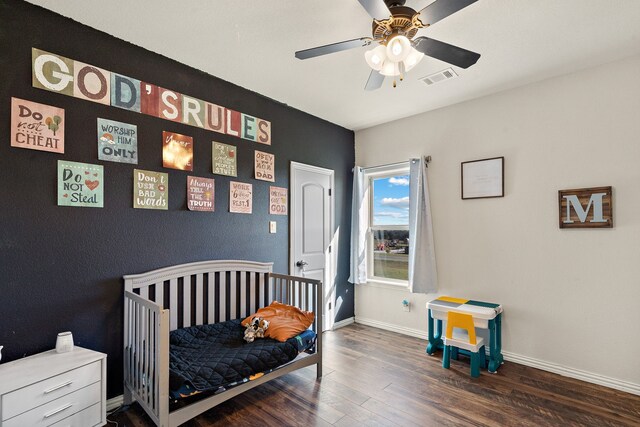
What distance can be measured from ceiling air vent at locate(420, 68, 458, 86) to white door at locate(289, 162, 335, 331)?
58.3 inches

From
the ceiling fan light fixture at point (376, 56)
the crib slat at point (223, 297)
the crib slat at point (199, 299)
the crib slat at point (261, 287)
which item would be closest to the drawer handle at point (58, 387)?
the crib slat at point (199, 299)

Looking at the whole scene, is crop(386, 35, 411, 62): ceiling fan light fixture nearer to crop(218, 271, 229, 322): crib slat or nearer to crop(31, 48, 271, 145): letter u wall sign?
crop(31, 48, 271, 145): letter u wall sign

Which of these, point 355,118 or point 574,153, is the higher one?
point 355,118

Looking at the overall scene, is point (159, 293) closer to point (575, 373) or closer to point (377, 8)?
point (377, 8)

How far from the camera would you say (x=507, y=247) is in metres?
3.03

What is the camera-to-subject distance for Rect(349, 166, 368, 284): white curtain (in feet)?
13.2

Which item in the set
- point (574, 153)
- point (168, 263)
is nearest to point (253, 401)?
point (168, 263)

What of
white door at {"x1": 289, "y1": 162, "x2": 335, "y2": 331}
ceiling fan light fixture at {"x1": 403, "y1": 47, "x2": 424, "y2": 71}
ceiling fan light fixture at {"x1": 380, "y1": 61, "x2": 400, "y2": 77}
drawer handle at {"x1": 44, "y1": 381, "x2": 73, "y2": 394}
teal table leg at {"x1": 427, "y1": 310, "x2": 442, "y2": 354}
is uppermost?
ceiling fan light fixture at {"x1": 403, "y1": 47, "x2": 424, "y2": 71}

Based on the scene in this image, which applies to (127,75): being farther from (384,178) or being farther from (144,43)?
(384,178)

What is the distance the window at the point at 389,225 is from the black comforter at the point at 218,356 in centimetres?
195

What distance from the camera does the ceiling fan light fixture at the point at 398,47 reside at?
5.53 feet

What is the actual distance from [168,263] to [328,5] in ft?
6.85

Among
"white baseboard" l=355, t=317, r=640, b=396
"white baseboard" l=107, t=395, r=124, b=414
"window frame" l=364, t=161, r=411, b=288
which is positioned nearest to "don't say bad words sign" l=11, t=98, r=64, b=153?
"white baseboard" l=107, t=395, r=124, b=414

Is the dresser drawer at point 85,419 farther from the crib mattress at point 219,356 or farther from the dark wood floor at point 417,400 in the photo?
the crib mattress at point 219,356
